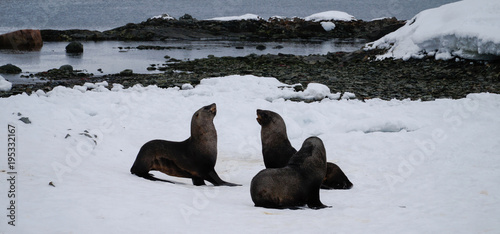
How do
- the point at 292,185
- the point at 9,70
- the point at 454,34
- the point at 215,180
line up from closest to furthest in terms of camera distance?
the point at 292,185 → the point at 215,180 → the point at 454,34 → the point at 9,70

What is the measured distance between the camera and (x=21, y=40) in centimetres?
3588

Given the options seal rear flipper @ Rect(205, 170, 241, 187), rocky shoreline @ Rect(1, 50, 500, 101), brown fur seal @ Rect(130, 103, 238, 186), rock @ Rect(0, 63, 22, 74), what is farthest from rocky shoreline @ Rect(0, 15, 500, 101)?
seal rear flipper @ Rect(205, 170, 241, 187)

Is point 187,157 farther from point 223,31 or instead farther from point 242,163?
point 223,31

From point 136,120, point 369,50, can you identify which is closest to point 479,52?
point 369,50

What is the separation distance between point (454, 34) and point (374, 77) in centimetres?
339

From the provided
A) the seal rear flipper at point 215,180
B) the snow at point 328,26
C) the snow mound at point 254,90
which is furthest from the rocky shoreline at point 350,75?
the snow at point 328,26

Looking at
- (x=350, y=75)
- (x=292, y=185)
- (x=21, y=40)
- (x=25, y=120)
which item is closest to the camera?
(x=292, y=185)

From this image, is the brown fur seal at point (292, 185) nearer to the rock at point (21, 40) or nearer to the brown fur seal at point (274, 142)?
the brown fur seal at point (274, 142)

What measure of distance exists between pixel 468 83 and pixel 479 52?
2.09 metres

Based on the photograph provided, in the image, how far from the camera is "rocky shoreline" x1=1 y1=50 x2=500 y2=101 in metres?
13.7

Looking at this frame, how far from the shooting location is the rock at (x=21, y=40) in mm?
35281

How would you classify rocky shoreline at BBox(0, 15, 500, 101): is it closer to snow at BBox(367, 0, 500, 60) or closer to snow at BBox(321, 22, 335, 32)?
snow at BBox(367, 0, 500, 60)

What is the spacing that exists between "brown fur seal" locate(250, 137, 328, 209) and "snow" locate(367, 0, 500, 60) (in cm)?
1255

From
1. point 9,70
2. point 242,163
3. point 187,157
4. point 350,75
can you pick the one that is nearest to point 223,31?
point 9,70
